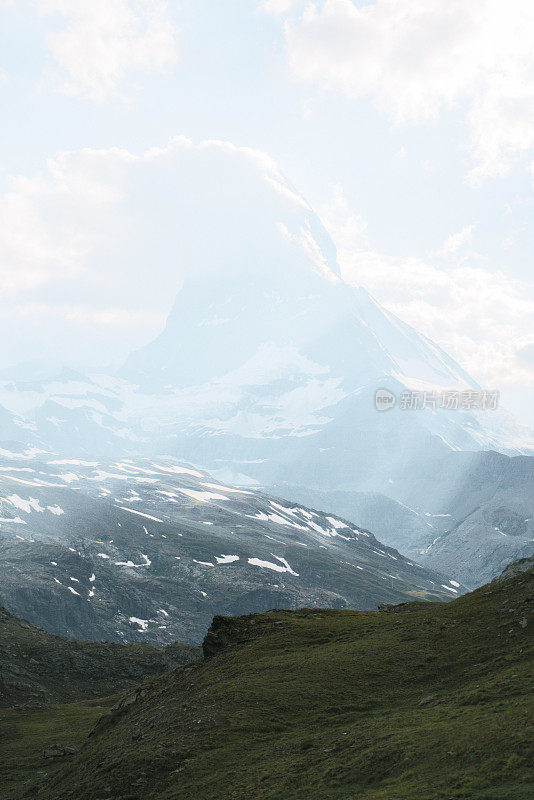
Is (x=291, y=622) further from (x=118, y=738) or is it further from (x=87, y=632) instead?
(x=87, y=632)

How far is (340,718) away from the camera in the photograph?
35156 mm

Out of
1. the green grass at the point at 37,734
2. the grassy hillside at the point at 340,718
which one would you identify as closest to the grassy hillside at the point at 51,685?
the green grass at the point at 37,734

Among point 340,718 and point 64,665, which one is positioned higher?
point 340,718

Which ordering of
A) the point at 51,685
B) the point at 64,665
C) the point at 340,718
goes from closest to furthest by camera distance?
the point at 340,718
the point at 51,685
the point at 64,665

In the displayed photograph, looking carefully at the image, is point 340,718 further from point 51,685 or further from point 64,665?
point 64,665

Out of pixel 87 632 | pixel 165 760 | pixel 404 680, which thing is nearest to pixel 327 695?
pixel 404 680

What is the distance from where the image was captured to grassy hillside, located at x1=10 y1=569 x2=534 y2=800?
25422mm

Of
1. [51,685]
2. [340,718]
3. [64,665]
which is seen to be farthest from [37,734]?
[340,718]

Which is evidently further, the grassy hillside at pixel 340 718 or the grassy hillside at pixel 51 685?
the grassy hillside at pixel 51 685

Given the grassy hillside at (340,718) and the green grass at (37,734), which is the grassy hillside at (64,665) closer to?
the green grass at (37,734)

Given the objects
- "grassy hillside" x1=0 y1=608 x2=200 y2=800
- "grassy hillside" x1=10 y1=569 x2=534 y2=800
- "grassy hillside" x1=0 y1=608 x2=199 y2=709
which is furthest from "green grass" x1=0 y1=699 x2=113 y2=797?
"grassy hillside" x1=0 y1=608 x2=199 y2=709

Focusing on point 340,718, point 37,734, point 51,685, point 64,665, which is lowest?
point 51,685

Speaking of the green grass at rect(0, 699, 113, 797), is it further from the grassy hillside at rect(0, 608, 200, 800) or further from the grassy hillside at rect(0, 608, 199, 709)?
the grassy hillside at rect(0, 608, 199, 709)

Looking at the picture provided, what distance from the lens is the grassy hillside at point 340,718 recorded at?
25422mm
